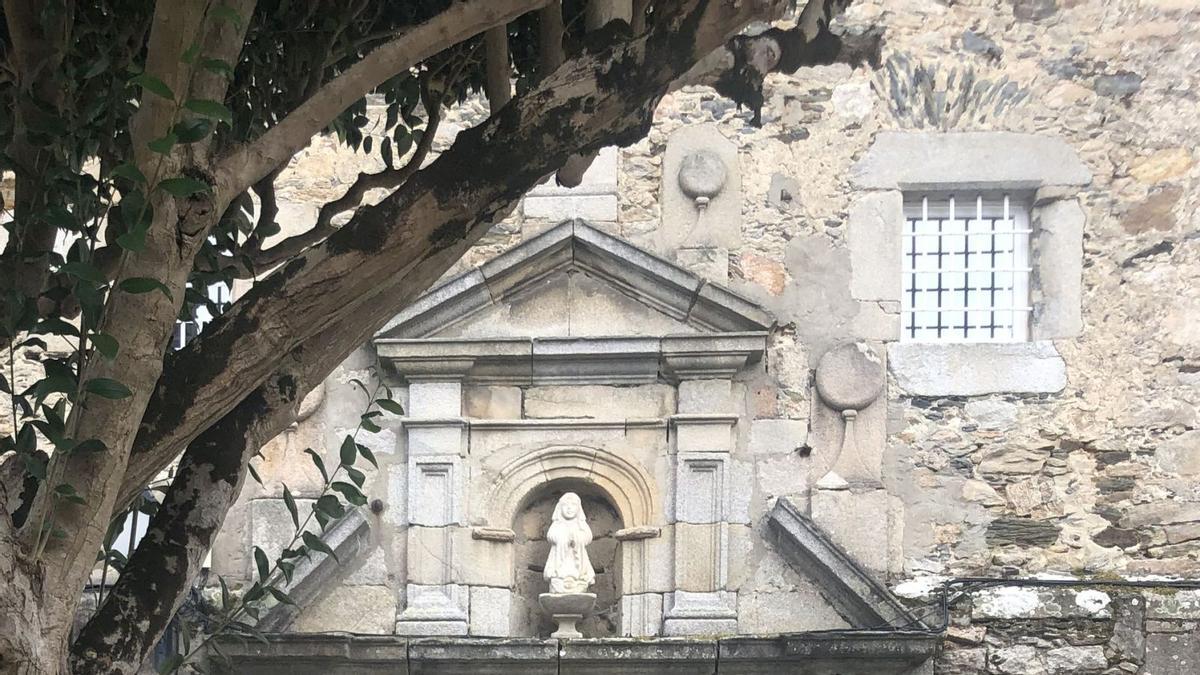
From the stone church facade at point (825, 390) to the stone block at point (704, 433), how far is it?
18mm

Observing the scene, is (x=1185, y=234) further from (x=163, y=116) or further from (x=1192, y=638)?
(x=163, y=116)

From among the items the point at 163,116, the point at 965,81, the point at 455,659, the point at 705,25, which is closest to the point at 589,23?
the point at 705,25

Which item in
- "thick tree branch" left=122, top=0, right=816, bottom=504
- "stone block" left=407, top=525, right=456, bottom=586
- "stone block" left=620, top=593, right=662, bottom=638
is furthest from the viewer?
"stone block" left=407, top=525, right=456, bottom=586

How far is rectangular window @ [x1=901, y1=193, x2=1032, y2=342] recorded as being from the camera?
8844mm

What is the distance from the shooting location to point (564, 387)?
866cm

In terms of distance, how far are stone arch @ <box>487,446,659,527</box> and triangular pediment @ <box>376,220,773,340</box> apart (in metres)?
0.57

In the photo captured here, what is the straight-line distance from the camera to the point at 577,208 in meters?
8.85

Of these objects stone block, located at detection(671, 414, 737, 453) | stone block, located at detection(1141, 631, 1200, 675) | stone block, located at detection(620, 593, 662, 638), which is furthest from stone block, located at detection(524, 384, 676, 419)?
stone block, located at detection(1141, 631, 1200, 675)

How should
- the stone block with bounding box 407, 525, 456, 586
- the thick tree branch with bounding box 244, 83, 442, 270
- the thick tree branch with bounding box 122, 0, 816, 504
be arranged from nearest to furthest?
the thick tree branch with bounding box 122, 0, 816, 504 < the thick tree branch with bounding box 244, 83, 442, 270 < the stone block with bounding box 407, 525, 456, 586

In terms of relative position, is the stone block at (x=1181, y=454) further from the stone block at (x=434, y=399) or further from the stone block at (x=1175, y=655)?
the stone block at (x=434, y=399)

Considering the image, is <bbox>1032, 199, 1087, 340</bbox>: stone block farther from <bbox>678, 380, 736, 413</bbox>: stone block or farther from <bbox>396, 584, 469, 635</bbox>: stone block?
<bbox>396, 584, 469, 635</bbox>: stone block

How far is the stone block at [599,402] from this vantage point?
8.61m

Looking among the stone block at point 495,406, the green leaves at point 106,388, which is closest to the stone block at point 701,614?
the stone block at point 495,406

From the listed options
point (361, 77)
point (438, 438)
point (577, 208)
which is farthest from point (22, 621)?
point (577, 208)
